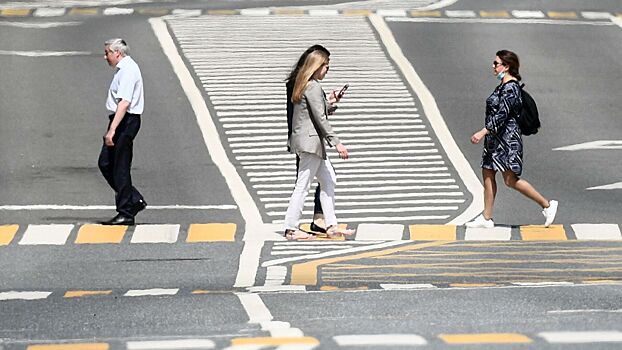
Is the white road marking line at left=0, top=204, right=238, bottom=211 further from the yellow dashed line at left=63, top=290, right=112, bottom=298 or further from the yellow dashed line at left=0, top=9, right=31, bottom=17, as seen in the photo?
the yellow dashed line at left=0, top=9, right=31, bottom=17

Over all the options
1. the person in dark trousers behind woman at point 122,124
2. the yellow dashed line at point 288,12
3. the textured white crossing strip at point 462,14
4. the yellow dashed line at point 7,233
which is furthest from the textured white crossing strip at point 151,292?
the textured white crossing strip at point 462,14

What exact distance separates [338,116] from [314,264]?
9.61 meters

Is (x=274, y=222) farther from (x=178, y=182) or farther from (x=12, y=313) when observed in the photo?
(x=12, y=313)

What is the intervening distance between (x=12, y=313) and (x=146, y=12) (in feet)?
74.0

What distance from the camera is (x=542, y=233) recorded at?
16.5 meters

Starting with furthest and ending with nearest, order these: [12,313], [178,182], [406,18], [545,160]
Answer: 1. [406,18]
2. [545,160]
3. [178,182]
4. [12,313]

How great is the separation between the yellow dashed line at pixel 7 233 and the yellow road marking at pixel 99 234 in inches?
22.7

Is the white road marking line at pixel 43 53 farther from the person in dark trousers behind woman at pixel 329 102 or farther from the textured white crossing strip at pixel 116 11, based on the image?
the person in dark trousers behind woman at pixel 329 102

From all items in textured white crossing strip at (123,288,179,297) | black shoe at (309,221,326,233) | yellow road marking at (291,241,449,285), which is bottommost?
black shoe at (309,221,326,233)

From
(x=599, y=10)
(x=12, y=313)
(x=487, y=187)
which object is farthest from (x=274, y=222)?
(x=599, y=10)

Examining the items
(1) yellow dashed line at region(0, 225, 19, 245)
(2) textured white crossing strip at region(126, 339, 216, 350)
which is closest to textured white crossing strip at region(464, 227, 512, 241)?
(1) yellow dashed line at region(0, 225, 19, 245)

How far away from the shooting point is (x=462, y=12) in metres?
33.8

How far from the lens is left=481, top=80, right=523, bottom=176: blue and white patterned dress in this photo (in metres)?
17.1

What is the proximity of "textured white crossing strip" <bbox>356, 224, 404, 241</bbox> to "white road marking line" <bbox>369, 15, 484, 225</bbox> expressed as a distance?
0.83 metres
